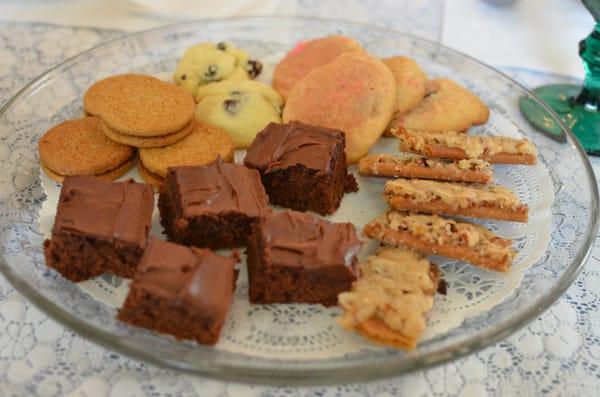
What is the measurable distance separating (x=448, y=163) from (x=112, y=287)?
1229mm

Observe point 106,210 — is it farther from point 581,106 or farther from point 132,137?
point 581,106

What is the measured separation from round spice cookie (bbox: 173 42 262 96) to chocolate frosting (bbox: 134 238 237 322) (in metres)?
1.14

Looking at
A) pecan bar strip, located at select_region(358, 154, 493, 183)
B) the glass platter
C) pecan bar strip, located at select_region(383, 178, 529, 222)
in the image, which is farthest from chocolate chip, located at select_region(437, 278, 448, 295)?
pecan bar strip, located at select_region(358, 154, 493, 183)

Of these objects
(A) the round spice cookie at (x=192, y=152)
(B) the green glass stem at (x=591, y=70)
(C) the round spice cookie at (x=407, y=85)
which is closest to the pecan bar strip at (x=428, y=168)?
(C) the round spice cookie at (x=407, y=85)

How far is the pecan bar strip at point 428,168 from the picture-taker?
7.25 ft

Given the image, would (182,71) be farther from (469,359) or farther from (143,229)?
(469,359)

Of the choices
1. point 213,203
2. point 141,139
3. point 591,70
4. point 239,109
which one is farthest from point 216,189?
point 591,70

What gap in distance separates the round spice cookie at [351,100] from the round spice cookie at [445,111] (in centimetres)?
11

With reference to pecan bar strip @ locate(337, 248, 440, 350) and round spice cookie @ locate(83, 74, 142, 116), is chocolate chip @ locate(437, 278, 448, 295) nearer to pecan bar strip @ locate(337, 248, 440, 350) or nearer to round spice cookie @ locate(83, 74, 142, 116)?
pecan bar strip @ locate(337, 248, 440, 350)

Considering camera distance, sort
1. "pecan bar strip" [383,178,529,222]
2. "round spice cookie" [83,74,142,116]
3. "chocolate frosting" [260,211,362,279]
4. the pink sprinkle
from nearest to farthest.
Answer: "chocolate frosting" [260,211,362,279]
"pecan bar strip" [383,178,529,222]
"round spice cookie" [83,74,142,116]
the pink sprinkle

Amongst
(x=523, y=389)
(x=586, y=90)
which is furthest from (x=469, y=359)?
(x=586, y=90)

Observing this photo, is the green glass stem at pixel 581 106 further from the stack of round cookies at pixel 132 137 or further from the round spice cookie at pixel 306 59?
the stack of round cookies at pixel 132 137

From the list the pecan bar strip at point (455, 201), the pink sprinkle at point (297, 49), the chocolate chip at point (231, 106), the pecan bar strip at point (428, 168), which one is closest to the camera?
the pecan bar strip at point (455, 201)

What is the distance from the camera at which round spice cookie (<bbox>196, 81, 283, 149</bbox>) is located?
2.52 meters
